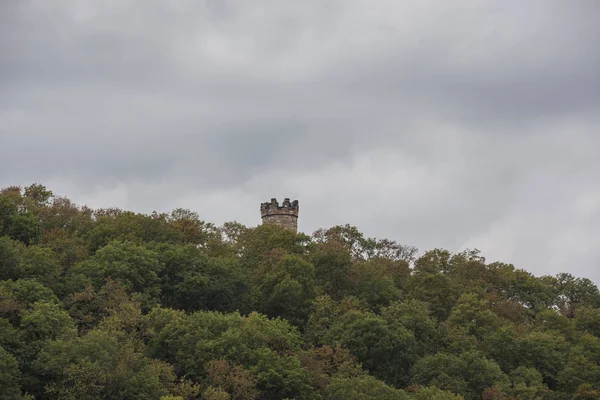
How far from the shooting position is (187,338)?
58312 millimetres

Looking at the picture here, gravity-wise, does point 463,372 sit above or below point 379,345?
below

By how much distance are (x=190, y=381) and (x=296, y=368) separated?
6.42m

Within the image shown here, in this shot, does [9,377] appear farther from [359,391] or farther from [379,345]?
[379,345]

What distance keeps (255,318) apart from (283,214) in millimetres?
29353

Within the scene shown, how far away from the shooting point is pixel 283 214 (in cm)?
9138

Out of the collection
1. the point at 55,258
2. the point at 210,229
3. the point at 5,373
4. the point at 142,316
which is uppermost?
the point at 210,229

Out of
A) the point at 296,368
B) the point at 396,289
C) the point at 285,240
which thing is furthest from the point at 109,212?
the point at 296,368

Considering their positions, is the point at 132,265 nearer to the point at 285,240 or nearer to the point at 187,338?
the point at 187,338

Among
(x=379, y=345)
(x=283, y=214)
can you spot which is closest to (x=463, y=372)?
(x=379, y=345)

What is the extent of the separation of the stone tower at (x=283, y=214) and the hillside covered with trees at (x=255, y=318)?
2.94 m

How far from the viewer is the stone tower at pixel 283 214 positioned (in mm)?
91125

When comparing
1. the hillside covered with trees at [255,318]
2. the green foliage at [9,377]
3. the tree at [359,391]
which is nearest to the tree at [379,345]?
the hillside covered with trees at [255,318]

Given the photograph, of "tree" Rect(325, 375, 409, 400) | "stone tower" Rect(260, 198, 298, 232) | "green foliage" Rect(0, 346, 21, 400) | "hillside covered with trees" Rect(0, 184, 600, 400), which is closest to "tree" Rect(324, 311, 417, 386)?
"hillside covered with trees" Rect(0, 184, 600, 400)

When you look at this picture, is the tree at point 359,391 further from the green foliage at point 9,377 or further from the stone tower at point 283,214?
the stone tower at point 283,214
